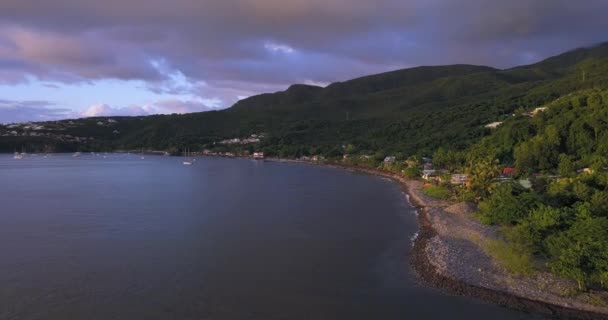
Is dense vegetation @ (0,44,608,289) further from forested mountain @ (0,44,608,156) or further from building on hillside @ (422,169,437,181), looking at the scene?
building on hillside @ (422,169,437,181)

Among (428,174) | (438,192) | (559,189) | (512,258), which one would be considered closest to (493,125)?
(428,174)

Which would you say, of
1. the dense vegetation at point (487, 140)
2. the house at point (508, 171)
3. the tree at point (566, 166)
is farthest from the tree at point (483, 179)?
the house at point (508, 171)

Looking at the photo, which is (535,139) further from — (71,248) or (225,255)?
(71,248)

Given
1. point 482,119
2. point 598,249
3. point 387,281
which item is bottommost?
point 387,281

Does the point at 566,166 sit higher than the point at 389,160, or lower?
higher

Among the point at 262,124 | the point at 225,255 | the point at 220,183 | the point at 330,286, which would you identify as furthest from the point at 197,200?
the point at 262,124

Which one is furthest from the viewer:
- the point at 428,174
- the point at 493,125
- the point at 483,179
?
the point at 493,125

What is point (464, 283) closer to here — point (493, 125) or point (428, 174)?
point (428, 174)
